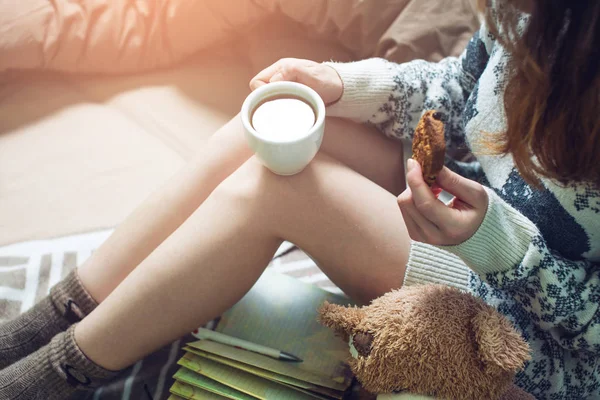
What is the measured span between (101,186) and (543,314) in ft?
2.30

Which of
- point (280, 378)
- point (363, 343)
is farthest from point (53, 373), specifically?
point (363, 343)

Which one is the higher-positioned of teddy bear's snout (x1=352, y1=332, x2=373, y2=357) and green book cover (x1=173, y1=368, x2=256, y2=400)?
teddy bear's snout (x1=352, y1=332, x2=373, y2=357)

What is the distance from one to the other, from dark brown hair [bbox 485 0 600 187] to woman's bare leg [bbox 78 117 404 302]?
0.85 ft

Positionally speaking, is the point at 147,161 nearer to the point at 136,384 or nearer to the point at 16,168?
the point at 16,168

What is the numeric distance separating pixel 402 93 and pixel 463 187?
0.21 meters

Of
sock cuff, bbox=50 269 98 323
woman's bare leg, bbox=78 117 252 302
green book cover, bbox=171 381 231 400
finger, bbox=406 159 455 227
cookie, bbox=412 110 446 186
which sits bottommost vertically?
green book cover, bbox=171 381 231 400

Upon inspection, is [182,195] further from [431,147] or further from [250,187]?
[431,147]

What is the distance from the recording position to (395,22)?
2.92 feet

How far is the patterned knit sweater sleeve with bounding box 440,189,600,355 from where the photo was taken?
53 centimetres

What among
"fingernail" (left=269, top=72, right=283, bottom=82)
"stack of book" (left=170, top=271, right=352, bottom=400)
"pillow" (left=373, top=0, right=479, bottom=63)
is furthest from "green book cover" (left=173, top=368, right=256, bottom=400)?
"pillow" (left=373, top=0, right=479, bottom=63)

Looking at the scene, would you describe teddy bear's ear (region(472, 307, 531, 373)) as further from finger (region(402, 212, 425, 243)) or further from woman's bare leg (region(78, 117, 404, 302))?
woman's bare leg (region(78, 117, 404, 302))

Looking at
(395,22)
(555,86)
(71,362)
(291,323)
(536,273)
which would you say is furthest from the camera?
(395,22)

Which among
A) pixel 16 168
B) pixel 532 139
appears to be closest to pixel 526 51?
pixel 532 139

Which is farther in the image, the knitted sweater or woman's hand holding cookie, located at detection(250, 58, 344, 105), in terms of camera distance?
woman's hand holding cookie, located at detection(250, 58, 344, 105)
